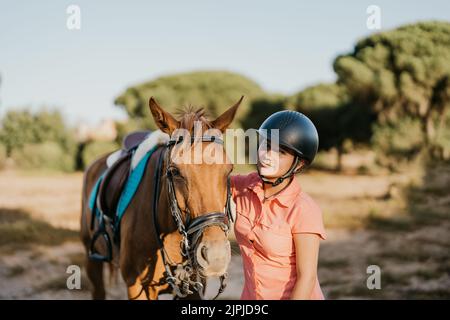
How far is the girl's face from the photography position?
215cm

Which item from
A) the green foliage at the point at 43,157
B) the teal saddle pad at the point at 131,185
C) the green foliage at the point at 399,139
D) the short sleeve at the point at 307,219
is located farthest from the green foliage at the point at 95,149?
the short sleeve at the point at 307,219

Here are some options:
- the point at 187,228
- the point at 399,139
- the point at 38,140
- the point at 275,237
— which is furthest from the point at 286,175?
the point at 38,140

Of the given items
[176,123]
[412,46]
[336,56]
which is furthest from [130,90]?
[176,123]

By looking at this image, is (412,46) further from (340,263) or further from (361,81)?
(340,263)

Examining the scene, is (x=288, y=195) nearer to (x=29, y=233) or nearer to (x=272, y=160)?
(x=272, y=160)

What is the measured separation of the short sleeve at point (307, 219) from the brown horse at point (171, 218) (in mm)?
347

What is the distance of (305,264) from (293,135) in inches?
26.6

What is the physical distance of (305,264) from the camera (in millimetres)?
1899

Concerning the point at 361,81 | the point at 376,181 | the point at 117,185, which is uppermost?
the point at 361,81

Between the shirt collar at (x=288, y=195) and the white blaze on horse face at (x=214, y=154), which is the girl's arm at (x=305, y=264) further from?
the white blaze on horse face at (x=214, y=154)

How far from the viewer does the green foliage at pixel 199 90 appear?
3125 cm

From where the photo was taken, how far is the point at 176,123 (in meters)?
2.46

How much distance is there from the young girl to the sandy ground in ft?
7.83

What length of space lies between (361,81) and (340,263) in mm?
16618
